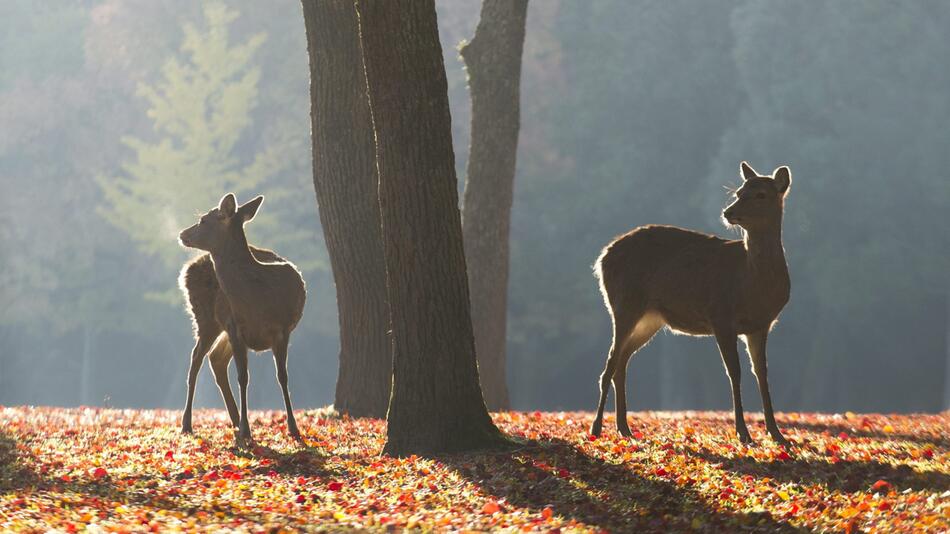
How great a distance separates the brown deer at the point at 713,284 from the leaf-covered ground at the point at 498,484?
2.27ft

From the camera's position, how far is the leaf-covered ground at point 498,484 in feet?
25.0

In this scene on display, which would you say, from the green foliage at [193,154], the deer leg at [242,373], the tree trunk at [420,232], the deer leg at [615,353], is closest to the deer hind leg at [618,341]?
the deer leg at [615,353]

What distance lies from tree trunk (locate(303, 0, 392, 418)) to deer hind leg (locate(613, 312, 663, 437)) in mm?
3456

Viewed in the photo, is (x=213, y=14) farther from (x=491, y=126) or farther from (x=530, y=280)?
(x=491, y=126)

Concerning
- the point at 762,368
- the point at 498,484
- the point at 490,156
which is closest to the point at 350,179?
the point at 490,156

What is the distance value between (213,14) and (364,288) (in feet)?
69.6

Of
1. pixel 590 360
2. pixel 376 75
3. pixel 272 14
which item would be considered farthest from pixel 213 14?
pixel 376 75

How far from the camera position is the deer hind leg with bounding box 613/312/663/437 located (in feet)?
38.0

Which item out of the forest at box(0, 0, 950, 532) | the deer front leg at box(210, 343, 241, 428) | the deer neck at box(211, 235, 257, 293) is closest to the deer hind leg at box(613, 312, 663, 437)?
the forest at box(0, 0, 950, 532)

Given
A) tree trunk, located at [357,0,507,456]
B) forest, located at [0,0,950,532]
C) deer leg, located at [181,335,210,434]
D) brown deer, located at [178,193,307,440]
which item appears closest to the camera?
tree trunk, located at [357,0,507,456]

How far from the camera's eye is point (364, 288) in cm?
1426

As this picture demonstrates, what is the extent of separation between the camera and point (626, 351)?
11.8 meters

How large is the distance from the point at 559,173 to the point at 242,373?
70.6ft

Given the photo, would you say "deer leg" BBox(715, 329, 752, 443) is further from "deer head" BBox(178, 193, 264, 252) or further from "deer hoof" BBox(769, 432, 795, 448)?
"deer head" BBox(178, 193, 264, 252)
